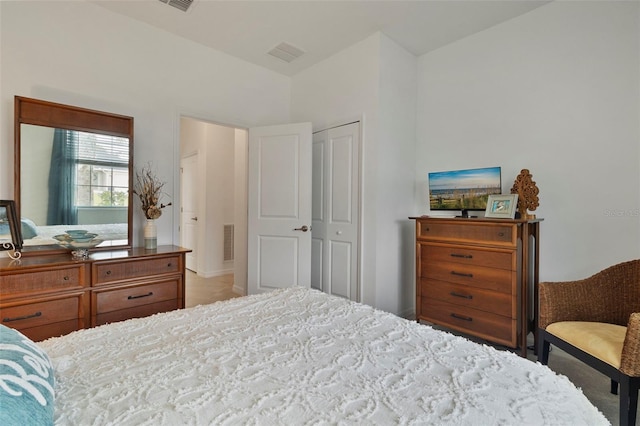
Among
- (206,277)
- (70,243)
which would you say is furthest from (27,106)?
(206,277)

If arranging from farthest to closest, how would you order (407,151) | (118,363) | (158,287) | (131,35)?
(407,151) → (131,35) → (158,287) → (118,363)

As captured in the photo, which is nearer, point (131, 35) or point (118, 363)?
point (118, 363)

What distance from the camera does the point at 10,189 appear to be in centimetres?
229

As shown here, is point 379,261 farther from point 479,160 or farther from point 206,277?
point 206,277

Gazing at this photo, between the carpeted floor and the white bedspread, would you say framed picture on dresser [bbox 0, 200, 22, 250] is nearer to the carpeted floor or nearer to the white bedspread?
the white bedspread

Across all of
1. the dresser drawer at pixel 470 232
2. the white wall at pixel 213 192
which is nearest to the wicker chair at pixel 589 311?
the dresser drawer at pixel 470 232

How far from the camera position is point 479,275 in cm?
250

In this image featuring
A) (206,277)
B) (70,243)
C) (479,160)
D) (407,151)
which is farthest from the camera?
(206,277)

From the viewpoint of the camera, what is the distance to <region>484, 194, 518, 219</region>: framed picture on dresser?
2455mm

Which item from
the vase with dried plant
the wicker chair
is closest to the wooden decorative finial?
the wicker chair

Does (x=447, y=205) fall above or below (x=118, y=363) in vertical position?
above

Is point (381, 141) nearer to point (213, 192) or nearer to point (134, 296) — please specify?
point (134, 296)

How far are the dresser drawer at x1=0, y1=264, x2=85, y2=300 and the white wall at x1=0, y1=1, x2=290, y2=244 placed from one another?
30.2 inches

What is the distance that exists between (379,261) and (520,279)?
3.87 ft
